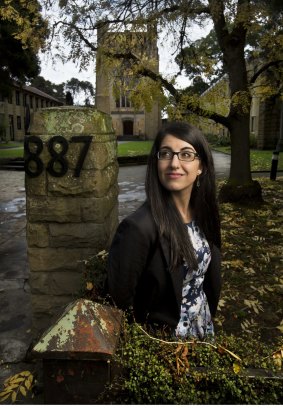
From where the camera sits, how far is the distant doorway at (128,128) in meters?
57.8

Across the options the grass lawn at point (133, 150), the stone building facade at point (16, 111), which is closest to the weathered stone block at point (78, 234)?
the grass lawn at point (133, 150)

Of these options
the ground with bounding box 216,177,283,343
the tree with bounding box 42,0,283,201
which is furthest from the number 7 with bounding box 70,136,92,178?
the tree with bounding box 42,0,283,201

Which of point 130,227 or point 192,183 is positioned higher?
point 192,183

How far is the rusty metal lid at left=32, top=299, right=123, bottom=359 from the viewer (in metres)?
1.57

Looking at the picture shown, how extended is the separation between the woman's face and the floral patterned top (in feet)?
1.01

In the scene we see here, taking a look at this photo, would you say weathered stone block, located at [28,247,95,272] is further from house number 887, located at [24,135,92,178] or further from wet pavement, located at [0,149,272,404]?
wet pavement, located at [0,149,272,404]

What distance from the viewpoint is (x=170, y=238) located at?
180cm

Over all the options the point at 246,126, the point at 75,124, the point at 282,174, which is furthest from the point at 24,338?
the point at 282,174

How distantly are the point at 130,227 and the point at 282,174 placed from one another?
48.3 feet

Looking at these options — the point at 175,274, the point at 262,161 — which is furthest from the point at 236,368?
the point at 262,161

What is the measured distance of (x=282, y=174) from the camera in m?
15.1

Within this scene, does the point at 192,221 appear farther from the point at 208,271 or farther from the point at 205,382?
the point at 205,382

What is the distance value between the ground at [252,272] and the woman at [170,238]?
199cm

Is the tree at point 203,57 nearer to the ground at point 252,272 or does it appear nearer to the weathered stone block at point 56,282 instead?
the ground at point 252,272
